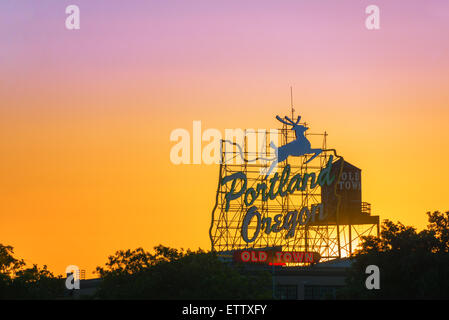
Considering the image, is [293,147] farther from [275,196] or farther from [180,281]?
[180,281]

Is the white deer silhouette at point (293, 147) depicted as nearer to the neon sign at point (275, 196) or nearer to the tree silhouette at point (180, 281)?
the neon sign at point (275, 196)

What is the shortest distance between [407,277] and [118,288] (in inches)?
785

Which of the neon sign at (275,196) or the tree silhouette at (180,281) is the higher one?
the neon sign at (275,196)

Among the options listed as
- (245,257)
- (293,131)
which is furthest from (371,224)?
(245,257)

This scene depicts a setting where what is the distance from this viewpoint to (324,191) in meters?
106

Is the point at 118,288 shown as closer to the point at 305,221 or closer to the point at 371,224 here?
the point at 305,221

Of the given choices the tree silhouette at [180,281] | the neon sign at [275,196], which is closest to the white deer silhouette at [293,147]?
the neon sign at [275,196]

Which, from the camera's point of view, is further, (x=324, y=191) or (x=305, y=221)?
(x=324, y=191)

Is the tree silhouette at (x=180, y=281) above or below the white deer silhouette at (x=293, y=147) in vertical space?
below

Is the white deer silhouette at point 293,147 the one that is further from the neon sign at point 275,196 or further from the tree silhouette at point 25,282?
the tree silhouette at point 25,282

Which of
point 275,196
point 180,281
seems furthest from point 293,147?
point 180,281

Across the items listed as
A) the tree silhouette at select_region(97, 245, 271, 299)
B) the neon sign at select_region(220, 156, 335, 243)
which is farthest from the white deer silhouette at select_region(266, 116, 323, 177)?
the tree silhouette at select_region(97, 245, 271, 299)

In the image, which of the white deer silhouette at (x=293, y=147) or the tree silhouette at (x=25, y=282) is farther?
the white deer silhouette at (x=293, y=147)

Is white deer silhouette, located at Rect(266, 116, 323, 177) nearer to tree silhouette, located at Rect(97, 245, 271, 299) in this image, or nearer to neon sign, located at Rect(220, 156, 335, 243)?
neon sign, located at Rect(220, 156, 335, 243)
